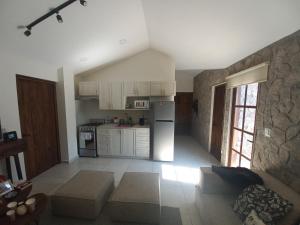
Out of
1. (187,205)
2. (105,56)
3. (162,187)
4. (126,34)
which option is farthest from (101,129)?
(187,205)

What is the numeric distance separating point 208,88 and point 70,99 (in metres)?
3.98

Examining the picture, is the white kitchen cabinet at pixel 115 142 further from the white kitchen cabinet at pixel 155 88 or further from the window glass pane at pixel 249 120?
the window glass pane at pixel 249 120

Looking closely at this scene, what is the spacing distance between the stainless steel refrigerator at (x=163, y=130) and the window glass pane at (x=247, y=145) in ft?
4.95

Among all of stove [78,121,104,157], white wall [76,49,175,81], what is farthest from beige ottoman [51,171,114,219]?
white wall [76,49,175,81]

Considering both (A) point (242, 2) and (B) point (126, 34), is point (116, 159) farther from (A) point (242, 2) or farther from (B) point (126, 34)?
(A) point (242, 2)

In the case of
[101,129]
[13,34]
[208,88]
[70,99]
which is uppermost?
[13,34]

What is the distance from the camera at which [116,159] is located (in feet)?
12.3

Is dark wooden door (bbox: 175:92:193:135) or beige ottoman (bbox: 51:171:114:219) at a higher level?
dark wooden door (bbox: 175:92:193:135)

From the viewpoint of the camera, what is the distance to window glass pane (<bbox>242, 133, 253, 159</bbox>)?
95.0 inches

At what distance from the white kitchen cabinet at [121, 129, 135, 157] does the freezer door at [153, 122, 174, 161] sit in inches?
23.4

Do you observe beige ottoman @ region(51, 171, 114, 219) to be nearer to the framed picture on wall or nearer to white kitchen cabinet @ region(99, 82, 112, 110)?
the framed picture on wall

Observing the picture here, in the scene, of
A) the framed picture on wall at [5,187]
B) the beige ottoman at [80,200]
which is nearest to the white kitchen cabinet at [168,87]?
the beige ottoman at [80,200]

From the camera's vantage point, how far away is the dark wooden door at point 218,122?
143 inches

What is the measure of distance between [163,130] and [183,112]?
300cm
